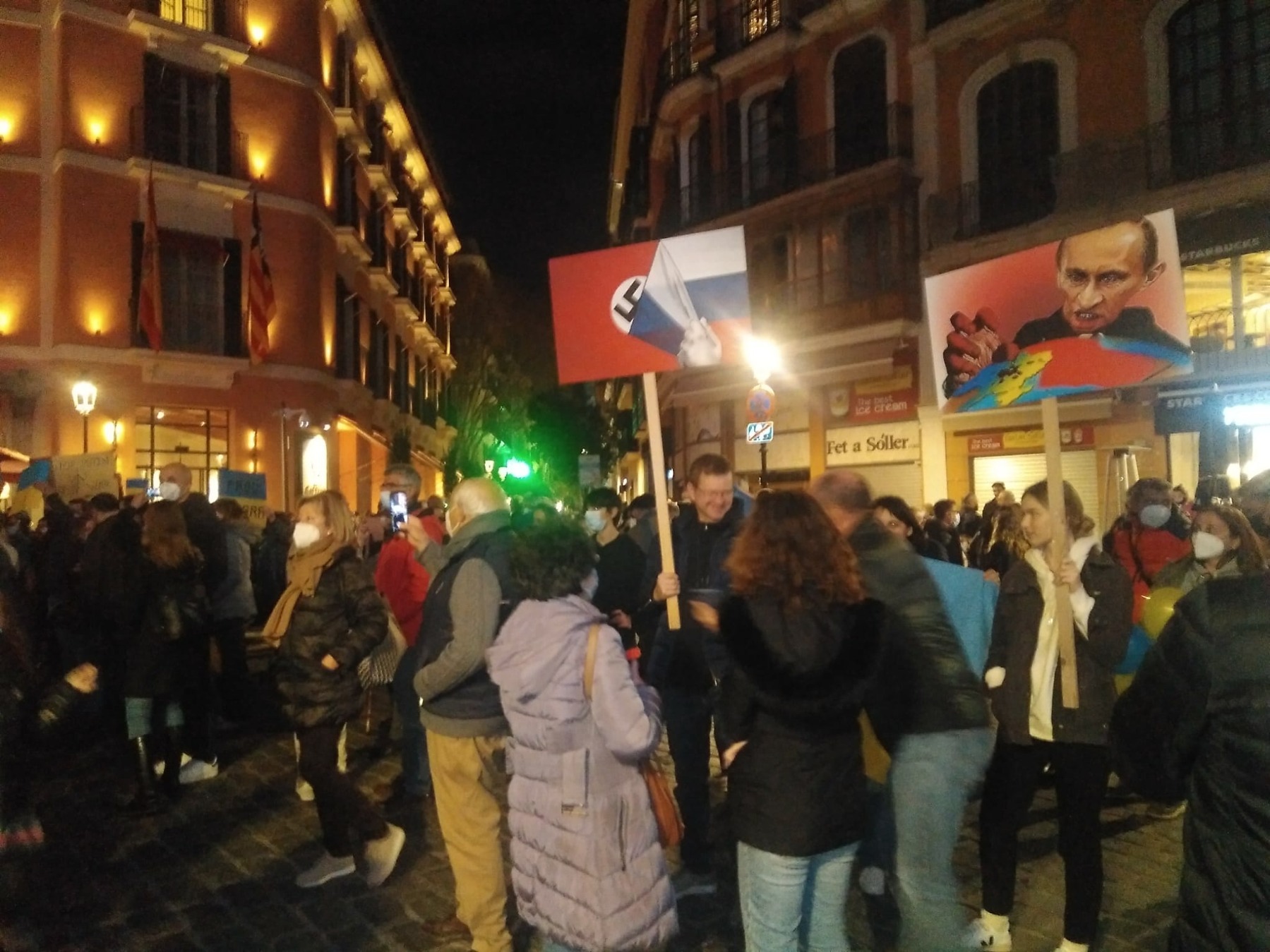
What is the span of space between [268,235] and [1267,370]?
804 inches

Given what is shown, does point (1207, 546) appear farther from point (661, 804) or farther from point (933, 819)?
point (661, 804)

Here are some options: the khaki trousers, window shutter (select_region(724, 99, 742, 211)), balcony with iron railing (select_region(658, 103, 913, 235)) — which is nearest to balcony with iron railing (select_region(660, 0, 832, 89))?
window shutter (select_region(724, 99, 742, 211))

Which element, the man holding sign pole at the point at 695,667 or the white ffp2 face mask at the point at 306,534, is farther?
the white ffp2 face mask at the point at 306,534

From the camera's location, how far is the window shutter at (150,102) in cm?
2225

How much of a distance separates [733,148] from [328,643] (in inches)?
896

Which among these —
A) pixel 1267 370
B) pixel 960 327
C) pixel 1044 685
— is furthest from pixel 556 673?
pixel 1267 370

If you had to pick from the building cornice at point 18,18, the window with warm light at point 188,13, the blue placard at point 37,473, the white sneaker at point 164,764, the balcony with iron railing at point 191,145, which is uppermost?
the window with warm light at point 188,13

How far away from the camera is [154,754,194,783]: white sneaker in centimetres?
655

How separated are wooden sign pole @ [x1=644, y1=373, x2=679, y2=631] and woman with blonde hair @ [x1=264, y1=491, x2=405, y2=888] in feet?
4.76

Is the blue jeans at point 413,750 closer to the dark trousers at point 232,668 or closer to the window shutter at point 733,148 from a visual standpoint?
the dark trousers at point 232,668

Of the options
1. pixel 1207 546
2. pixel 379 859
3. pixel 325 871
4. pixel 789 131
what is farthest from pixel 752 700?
pixel 789 131

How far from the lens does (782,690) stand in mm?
3004

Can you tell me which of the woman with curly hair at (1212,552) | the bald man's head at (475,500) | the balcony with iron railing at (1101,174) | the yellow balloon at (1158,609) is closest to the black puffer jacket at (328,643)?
the bald man's head at (475,500)

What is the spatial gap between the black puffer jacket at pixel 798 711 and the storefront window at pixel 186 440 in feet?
69.6
